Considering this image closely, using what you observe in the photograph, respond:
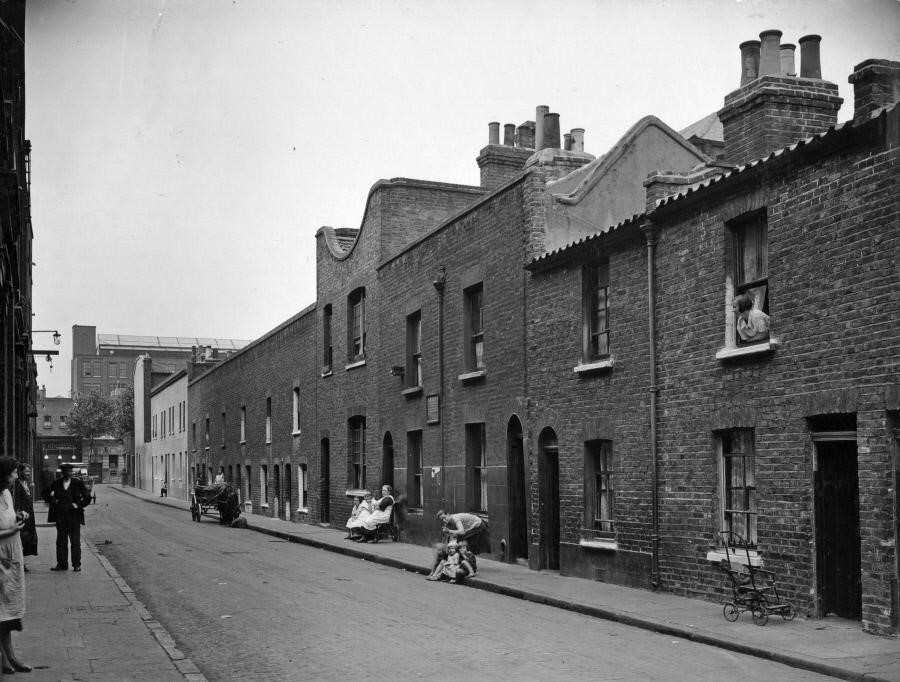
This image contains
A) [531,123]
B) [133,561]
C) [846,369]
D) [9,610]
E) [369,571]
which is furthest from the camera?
[531,123]

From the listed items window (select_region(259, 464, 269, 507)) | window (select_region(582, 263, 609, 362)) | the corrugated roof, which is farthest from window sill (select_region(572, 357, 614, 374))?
the corrugated roof

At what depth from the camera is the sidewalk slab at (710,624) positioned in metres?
9.70

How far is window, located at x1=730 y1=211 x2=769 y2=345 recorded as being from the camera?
13.1 metres

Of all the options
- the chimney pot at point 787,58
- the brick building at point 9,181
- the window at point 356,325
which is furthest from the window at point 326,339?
the chimney pot at point 787,58

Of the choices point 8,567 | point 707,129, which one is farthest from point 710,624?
point 707,129

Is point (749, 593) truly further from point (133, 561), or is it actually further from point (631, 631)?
point (133, 561)

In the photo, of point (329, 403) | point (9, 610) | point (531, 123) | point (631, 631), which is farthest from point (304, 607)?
point (329, 403)

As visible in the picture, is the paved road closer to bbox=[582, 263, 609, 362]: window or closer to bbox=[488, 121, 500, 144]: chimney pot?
bbox=[582, 263, 609, 362]: window

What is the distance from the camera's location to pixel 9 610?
28.7 ft

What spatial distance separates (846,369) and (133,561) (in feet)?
49.2

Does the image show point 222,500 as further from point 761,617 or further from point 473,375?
point 761,617

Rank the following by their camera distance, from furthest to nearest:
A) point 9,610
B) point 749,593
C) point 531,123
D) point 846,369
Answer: point 531,123 < point 749,593 < point 846,369 < point 9,610

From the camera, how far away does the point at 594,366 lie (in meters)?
16.6

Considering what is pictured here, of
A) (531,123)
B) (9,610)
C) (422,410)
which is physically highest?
(531,123)
